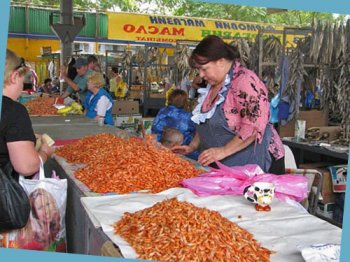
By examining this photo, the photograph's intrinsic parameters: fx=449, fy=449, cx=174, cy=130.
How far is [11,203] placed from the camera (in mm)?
2289

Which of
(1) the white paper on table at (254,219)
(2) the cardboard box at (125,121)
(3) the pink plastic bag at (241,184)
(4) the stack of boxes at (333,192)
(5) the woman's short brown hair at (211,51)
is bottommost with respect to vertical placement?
(4) the stack of boxes at (333,192)

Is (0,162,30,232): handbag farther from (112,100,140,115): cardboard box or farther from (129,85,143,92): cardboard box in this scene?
(129,85,143,92): cardboard box

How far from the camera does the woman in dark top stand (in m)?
2.30

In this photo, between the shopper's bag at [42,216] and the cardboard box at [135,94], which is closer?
the shopper's bag at [42,216]

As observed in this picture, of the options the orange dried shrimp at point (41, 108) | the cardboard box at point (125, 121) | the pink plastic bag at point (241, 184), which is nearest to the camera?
the pink plastic bag at point (241, 184)

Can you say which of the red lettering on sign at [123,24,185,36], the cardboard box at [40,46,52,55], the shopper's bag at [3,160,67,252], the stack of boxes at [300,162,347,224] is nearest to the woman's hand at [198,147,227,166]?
the shopper's bag at [3,160,67,252]

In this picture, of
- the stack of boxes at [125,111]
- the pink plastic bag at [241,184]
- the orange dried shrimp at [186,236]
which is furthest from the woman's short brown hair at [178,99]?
the stack of boxes at [125,111]

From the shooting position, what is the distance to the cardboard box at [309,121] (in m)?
6.46

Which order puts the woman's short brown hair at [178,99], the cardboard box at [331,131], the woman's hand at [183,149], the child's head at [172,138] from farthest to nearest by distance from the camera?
the cardboard box at [331,131] → the woman's short brown hair at [178,99] → the child's head at [172,138] → the woman's hand at [183,149]

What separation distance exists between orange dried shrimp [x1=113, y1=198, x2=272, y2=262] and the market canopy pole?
32.4ft

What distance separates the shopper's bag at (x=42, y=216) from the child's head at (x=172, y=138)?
1493 millimetres

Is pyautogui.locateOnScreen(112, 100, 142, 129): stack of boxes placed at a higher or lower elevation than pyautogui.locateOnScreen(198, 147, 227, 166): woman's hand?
lower

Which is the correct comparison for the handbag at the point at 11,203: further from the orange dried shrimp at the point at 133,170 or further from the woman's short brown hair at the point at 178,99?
the woman's short brown hair at the point at 178,99

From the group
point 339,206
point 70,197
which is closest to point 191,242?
point 70,197
